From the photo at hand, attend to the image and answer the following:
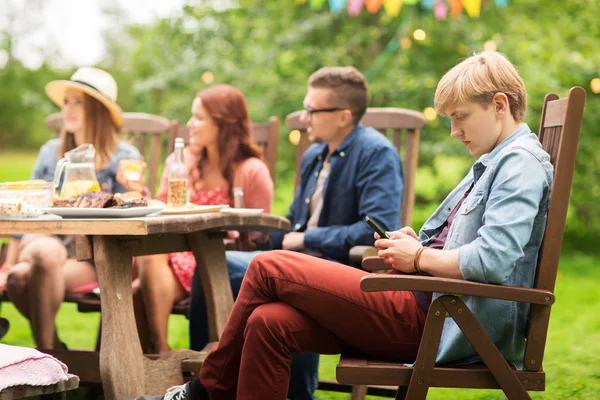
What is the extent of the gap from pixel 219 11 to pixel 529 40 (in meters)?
A: 2.65

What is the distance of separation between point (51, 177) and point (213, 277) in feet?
4.00

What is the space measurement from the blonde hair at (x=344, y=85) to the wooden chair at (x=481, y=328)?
1482 mm

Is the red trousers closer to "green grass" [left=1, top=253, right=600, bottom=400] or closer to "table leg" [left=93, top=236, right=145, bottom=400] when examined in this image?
"table leg" [left=93, top=236, right=145, bottom=400]

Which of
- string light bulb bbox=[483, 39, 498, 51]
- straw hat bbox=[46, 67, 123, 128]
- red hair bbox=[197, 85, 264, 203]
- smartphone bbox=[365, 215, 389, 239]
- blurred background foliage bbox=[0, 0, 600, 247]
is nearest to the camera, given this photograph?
smartphone bbox=[365, 215, 389, 239]

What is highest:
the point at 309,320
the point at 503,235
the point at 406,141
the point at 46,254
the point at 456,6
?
the point at 456,6

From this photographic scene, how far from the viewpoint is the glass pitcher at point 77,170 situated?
297cm

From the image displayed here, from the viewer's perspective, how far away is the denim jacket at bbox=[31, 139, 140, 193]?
152 inches

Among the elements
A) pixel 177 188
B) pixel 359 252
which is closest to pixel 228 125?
pixel 177 188

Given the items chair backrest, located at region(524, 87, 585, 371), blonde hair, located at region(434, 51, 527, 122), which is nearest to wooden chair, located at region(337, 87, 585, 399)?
chair backrest, located at region(524, 87, 585, 371)

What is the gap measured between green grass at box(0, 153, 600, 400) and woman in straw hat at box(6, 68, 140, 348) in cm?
52

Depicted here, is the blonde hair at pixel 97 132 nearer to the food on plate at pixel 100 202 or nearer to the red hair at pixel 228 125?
the red hair at pixel 228 125

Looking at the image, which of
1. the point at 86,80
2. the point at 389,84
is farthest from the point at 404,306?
the point at 389,84

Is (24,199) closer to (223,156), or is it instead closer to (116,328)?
(116,328)

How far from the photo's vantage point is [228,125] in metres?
3.83
